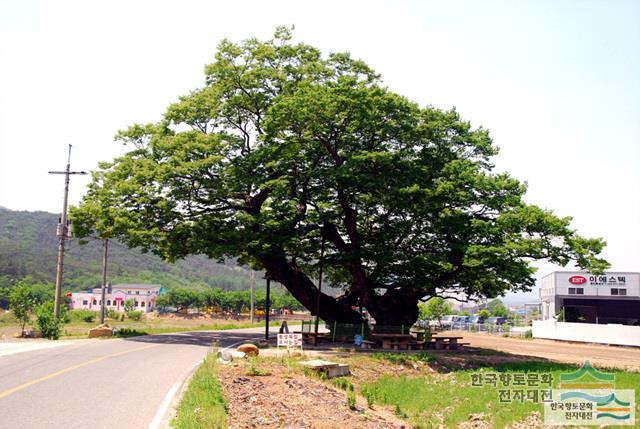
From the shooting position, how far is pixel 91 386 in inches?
540

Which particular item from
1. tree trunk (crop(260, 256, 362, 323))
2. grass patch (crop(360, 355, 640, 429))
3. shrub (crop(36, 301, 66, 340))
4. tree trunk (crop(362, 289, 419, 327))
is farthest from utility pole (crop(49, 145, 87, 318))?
grass patch (crop(360, 355, 640, 429))

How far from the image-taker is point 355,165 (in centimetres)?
2602

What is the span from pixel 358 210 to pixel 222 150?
8.68 metres

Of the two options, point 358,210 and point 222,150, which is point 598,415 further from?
point 222,150

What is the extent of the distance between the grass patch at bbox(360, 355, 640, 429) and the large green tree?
19.3 ft

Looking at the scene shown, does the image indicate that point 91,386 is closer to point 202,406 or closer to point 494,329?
point 202,406

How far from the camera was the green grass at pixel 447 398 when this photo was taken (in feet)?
50.9

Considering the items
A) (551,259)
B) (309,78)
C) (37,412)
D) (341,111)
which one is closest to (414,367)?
(551,259)

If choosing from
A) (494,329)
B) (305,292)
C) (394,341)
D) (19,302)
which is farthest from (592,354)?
(19,302)

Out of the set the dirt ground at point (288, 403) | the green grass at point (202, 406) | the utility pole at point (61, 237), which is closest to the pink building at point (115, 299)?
the utility pole at point (61, 237)

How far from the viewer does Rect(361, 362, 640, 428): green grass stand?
15500mm

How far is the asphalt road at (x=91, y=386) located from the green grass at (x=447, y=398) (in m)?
6.51

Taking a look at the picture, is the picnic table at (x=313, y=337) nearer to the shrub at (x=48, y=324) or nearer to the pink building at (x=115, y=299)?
the shrub at (x=48, y=324)

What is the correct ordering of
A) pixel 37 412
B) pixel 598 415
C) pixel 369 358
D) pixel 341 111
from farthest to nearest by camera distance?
pixel 341 111 < pixel 369 358 < pixel 598 415 < pixel 37 412
